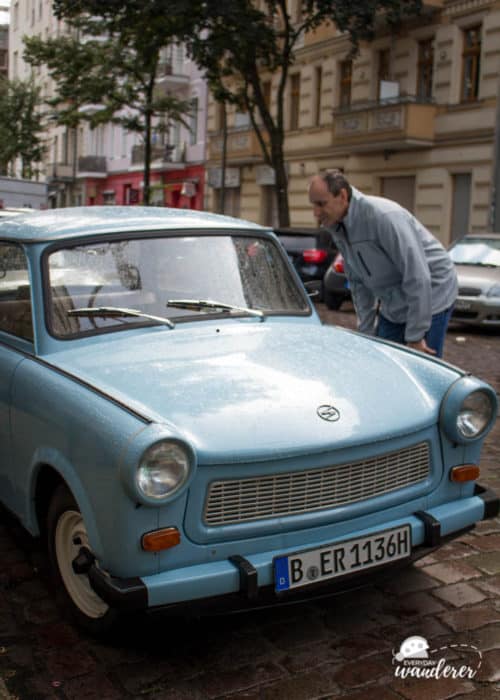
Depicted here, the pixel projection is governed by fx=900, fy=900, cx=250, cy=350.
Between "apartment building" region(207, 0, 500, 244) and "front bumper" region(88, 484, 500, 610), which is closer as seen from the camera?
"front bumper" region(88, 484, 500, 610)

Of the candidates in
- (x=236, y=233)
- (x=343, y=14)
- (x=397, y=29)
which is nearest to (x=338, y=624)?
(x=236, y=233)

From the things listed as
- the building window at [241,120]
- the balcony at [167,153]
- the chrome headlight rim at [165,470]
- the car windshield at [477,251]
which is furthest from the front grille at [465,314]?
the balcony at [167,153]

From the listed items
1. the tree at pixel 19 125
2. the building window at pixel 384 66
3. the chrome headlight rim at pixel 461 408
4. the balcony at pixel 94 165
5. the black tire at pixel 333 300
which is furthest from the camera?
the balcony at pixel 94 165

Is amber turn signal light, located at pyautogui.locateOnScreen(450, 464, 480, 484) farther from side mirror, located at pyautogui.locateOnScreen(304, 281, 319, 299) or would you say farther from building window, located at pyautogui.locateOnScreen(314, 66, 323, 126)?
building window, located at pyautogui.locateOnScreen(314, 66, 323, 126)

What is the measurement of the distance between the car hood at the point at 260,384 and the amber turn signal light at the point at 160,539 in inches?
10.4

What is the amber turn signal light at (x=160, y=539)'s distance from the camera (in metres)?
3.07

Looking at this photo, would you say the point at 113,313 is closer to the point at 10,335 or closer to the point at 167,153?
the point at 10,335

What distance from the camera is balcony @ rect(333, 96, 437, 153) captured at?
2508 cm

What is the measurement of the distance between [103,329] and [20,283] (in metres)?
0.54

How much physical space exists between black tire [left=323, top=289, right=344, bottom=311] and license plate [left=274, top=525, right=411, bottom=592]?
42.3ft

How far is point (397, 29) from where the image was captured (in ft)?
87.7

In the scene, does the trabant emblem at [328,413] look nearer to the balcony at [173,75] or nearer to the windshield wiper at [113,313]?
the windshield wiper at [113,313]

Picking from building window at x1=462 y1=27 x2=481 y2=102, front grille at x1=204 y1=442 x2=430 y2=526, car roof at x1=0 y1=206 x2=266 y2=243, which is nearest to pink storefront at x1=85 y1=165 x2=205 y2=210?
building window at x1=462 y1=27 x2=481 y2=102

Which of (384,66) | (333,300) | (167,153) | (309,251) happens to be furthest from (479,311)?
(167,153)
